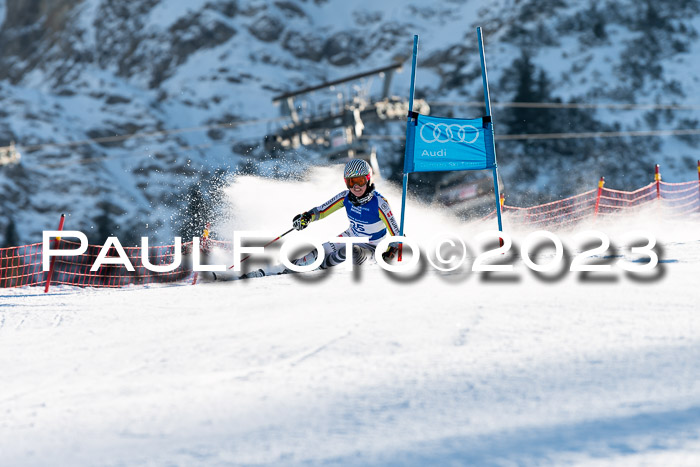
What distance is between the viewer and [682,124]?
5203 cm

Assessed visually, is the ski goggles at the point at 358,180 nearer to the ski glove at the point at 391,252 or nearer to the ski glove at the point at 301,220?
the ski glove at the point at 301,220

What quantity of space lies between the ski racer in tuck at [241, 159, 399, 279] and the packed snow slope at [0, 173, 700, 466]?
179cm

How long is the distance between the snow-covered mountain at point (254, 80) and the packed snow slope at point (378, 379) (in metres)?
32.5

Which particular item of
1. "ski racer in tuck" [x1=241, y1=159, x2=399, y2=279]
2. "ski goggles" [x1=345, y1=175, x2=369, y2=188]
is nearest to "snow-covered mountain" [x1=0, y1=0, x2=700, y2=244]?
"ski racer in tuck" [x1=241, y1=159, x2=399, y2=279]

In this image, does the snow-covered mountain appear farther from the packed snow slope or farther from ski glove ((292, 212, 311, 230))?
the packed snow slope

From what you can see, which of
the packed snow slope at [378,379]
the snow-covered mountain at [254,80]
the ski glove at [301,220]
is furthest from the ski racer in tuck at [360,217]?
the snow-covered mountain at [254,80]

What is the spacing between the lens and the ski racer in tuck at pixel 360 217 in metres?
7.34

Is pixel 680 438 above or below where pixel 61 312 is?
below

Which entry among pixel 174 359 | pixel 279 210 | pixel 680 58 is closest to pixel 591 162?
pixel 680 58

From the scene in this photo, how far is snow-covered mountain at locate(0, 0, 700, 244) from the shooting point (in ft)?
171

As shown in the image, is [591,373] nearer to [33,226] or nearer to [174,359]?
[174,359]

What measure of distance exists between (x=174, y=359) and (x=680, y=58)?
63.8 metres

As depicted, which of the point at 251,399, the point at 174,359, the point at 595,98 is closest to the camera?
the point at 251,399

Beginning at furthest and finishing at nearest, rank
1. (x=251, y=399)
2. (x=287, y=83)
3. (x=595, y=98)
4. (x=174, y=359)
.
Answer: (x=287, y=83), (x=595, y=98), (x=174, y=359), (x=251, y=399)
